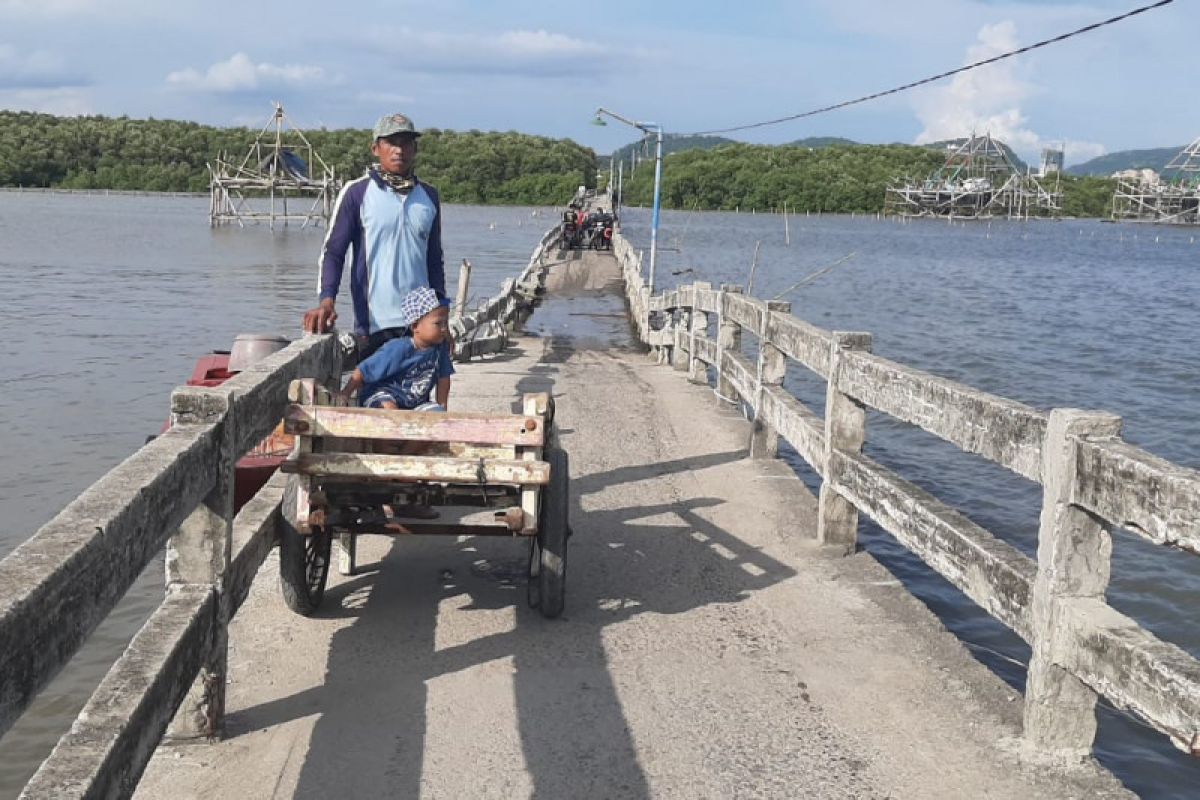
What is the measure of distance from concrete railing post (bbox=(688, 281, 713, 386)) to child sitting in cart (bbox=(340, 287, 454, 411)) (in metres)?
7.78

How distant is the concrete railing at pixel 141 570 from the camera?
2375mm

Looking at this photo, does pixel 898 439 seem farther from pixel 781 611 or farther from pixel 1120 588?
pixel 781 611

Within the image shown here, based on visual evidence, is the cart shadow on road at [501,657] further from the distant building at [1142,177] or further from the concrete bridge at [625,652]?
the distant building at [1142,177]

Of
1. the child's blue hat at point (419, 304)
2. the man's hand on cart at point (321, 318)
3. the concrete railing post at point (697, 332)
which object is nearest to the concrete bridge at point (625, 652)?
the man's hand on cart at point (321, 318)

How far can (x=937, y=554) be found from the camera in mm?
4938

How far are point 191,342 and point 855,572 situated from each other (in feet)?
67.7

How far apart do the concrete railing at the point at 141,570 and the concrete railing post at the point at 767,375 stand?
4136 millimetres

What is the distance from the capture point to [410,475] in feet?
15.0

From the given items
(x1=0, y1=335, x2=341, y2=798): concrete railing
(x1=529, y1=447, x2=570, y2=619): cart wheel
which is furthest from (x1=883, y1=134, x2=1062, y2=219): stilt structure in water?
(x1=0, y1=335, x2=341, y2=798): concrete railing

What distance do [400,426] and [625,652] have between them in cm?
140

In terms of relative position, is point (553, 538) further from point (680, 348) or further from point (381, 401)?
point (680, 348)

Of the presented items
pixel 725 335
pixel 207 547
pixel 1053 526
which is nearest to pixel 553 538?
pixel 207 547

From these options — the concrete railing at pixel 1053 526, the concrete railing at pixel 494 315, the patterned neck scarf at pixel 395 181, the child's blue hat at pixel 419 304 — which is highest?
the patterned neck scarf at pixel 395 181

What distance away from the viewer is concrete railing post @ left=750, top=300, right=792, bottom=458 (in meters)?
8.44
